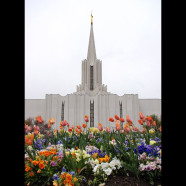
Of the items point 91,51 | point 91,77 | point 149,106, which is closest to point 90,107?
point 91,77

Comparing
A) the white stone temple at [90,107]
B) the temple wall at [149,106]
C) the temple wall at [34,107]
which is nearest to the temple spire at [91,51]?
the white stone temple at [90,107]

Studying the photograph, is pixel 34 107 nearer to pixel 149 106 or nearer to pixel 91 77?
pixel 91 77

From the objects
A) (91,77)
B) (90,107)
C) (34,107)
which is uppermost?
(91,77)

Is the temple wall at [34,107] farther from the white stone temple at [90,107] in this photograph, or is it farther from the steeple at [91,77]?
the steeple at [91,77]

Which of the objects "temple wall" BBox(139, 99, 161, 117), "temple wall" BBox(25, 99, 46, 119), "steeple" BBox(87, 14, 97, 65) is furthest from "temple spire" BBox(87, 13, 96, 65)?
"temple wall" BBox(139, 99, 161, 117)

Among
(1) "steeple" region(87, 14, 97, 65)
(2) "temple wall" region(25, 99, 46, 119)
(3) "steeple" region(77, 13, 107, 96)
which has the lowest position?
(2) "temple wall" region(25, 99, 46, 119)

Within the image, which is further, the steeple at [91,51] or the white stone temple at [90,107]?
the steeple at [91,51]

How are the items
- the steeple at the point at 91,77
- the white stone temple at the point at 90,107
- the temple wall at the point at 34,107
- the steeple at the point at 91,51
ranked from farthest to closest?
the steeple at the point at 91,51 → the steeple at the point at 91,77 → the temple wall at the point at 34,107 → the white stone temple at the point at 90,107

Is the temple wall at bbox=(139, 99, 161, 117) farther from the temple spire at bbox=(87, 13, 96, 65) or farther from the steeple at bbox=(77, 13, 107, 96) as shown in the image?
the temple spire at bbox=(87, 13, 96, 65)

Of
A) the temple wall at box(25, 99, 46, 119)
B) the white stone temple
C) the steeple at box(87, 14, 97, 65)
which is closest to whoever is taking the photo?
the white stone temple

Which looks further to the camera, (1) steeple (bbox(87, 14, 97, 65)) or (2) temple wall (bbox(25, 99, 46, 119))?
(1) steeple (bbox(87, 14, 97, 65))
